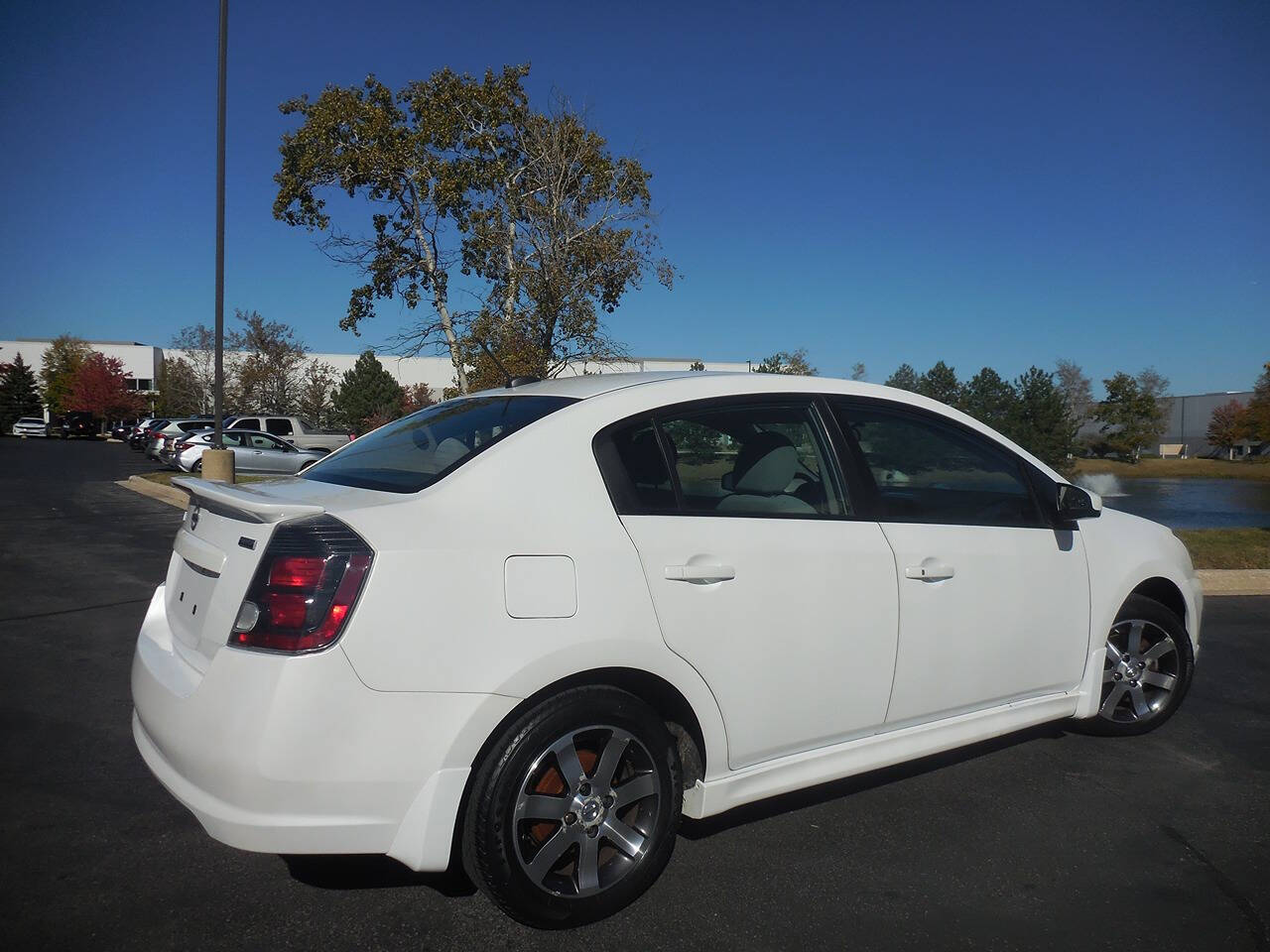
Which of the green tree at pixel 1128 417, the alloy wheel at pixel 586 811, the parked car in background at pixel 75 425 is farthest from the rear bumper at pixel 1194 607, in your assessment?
the parked car in background at pixel 75 425

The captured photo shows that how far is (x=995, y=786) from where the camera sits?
4156 millimetres

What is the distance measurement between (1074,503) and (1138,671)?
1.13 meters

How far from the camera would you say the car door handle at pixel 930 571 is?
352cm

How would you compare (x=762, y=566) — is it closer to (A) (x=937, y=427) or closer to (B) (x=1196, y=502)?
(A) (x=937, y=427)

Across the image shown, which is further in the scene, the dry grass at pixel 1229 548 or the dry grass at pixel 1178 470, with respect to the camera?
the dry grass at pixel 1178 470

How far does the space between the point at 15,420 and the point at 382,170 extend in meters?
70.2

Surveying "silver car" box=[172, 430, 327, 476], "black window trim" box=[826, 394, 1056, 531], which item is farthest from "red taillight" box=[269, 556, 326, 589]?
"silver car" box=[172, 430, 327, 476]

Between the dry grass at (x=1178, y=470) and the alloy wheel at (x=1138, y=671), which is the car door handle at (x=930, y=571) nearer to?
the alloy wheel at (x=1138, y=671)

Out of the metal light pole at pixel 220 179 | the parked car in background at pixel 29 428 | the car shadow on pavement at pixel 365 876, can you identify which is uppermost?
the metal light pole at pixel 220 179

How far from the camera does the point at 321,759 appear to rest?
247 centimetres

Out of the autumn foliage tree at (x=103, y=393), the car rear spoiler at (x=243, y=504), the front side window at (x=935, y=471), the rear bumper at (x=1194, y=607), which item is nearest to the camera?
the car rear spoiler at (x=243, y=504)

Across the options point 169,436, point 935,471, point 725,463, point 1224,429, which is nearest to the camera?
point 725,463

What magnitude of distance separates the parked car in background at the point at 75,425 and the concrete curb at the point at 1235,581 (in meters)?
75.4

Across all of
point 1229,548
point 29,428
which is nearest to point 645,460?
point 1229,548
